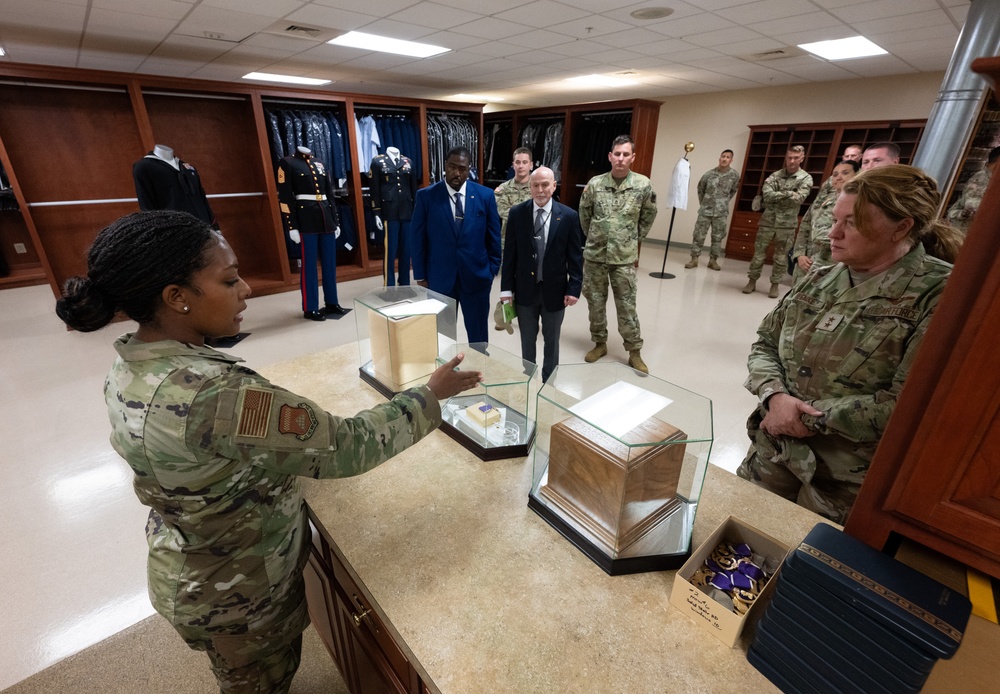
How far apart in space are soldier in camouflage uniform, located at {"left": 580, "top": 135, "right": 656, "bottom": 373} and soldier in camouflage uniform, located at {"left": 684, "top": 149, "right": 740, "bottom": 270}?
3.82m

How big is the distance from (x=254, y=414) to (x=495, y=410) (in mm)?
735

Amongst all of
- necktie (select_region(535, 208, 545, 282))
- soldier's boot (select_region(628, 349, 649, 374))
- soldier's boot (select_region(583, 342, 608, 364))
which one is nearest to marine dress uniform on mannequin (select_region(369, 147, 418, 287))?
soldier's boot (select_region(583, 342, 608, 364))

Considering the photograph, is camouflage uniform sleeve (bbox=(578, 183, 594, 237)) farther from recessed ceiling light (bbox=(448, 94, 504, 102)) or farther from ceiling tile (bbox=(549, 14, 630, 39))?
recessed ceiling light (bbox=(448, 94, 504, 102))

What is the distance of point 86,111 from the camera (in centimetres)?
484

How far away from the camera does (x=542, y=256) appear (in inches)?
113

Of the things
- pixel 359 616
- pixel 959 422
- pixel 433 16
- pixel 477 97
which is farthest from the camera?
pixel 477 97

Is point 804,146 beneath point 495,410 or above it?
above

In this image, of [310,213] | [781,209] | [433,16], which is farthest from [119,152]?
[781,209]

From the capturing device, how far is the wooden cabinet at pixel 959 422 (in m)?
0.57

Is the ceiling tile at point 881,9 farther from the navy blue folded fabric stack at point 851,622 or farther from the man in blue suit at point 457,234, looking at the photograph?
the navy blue folded fabric stack at point 851,622

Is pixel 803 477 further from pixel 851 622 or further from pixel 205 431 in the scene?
pixel 205 431

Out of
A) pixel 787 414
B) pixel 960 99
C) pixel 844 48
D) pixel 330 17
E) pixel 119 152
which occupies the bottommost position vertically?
pixel 787 414

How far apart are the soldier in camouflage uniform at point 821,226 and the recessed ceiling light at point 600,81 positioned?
126 inches

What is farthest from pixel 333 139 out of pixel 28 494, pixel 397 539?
pixel 397 539
